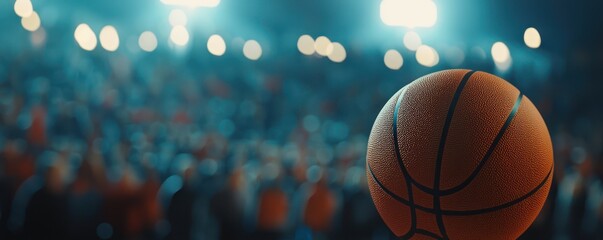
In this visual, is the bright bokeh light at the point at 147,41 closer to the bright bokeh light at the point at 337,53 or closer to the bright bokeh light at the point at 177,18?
the bright bokeh light at the point at 177,18

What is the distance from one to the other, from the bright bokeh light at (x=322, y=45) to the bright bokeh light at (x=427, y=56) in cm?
191

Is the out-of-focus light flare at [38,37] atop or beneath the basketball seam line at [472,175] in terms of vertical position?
atop

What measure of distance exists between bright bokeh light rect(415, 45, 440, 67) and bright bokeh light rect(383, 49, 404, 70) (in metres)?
0.40

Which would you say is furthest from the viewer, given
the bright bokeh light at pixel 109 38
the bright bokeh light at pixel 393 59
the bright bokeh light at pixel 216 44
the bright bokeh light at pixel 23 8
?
the bright bokeh light at pixel 393 59

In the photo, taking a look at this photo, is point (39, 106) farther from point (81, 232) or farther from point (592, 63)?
point (592, 63)

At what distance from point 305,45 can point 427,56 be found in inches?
101

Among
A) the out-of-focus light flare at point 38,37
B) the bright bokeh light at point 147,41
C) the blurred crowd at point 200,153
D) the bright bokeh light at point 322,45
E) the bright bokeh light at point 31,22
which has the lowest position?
the blurred crowd at point 200,153

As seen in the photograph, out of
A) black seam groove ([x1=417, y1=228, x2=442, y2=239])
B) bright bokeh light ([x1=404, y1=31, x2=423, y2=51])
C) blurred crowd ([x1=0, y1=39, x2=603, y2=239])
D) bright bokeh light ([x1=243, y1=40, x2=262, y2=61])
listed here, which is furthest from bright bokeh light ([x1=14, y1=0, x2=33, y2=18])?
black seam groove ([x1=417, y1=228, x2=442, y2=239])

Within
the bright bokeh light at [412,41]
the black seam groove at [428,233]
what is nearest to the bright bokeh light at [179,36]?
the bright bokeh light at [412,41]

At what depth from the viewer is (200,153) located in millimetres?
5305

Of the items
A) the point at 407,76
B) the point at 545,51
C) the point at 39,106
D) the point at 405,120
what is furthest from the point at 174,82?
the point at 405,120

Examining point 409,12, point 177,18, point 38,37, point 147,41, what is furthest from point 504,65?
point 38,37

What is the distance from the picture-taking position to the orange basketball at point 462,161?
4.59ft

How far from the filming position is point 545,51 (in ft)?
29.2
